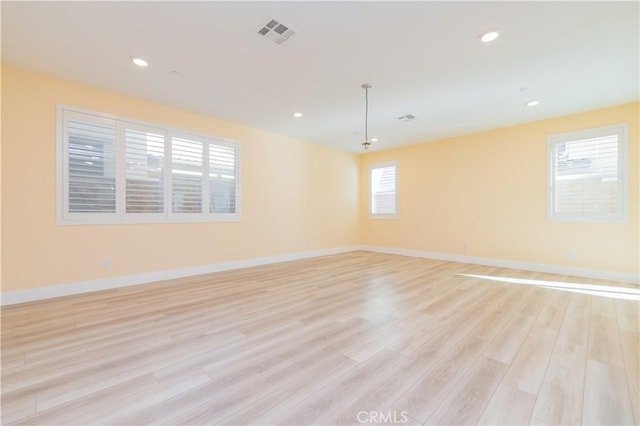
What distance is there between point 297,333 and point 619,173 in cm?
558

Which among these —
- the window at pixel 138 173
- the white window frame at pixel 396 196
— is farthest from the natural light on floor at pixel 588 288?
the window at pixel 138 173

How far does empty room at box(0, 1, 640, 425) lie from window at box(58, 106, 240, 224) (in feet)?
0.09

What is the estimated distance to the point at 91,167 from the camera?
3676 mm

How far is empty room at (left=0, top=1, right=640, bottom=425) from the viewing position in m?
1.66

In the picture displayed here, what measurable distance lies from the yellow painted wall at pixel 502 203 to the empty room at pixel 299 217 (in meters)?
0.04

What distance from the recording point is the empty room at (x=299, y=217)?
1.66 metres

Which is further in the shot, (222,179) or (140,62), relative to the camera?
(222,179)

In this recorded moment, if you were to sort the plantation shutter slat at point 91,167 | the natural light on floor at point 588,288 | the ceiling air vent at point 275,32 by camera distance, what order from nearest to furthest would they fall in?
the ceiling air vent at point 275,32, the natural light on floor at point 588,288, the plantation shutter slat at point 91,167

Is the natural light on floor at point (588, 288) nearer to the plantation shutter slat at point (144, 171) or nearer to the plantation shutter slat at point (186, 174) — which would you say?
the plantation shutter slat at point (186, 174)

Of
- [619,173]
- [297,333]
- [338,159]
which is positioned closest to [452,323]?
[297,333]

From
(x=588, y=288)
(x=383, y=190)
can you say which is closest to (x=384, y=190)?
(x=383, y=190)

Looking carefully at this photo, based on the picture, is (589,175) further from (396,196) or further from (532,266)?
(396,196)

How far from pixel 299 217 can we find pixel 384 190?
265cm

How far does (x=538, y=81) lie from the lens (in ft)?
11.2
